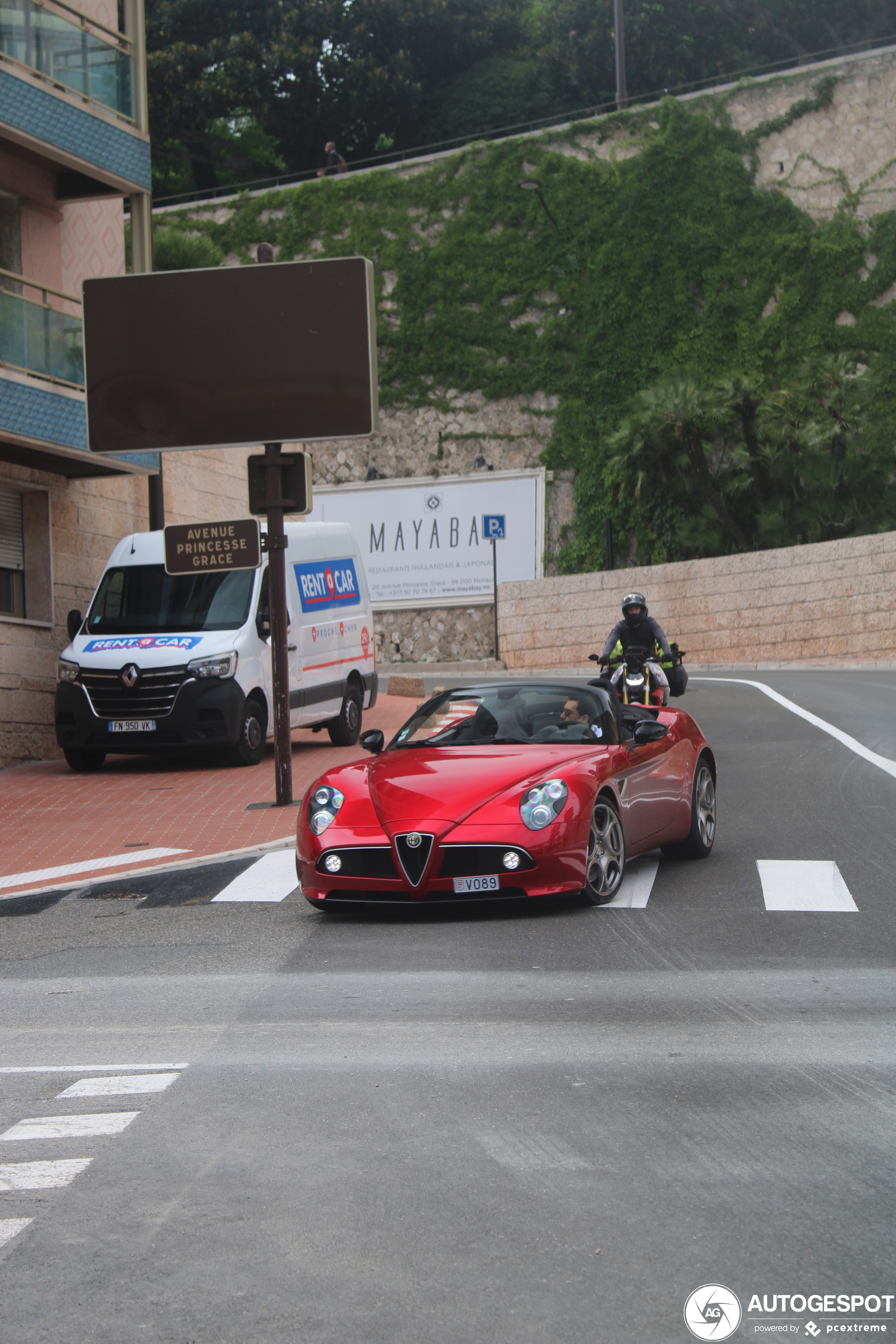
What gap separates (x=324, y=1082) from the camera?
16.8 feet

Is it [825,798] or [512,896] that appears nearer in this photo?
[512,896]

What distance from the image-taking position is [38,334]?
742 inches

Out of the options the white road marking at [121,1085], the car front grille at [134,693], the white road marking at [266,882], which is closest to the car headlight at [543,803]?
the white road marking at [266,882]

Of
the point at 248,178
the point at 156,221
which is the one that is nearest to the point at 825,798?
the point at 156,221

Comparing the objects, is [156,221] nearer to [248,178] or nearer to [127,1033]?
[248,178]

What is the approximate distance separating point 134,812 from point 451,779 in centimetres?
611

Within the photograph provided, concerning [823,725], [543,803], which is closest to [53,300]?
[823,725]

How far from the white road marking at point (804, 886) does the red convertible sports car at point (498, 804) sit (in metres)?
0.69

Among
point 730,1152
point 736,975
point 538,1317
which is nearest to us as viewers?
point 538,1317

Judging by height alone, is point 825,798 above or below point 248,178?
below

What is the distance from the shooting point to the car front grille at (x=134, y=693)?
16719mm

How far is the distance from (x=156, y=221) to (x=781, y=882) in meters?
42.5

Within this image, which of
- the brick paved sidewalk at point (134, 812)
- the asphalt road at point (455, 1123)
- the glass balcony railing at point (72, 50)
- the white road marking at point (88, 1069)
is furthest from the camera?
the glass balcony railing at point (72, 50)

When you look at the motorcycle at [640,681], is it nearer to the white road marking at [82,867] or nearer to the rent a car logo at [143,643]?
the white road marking at [82,867]
